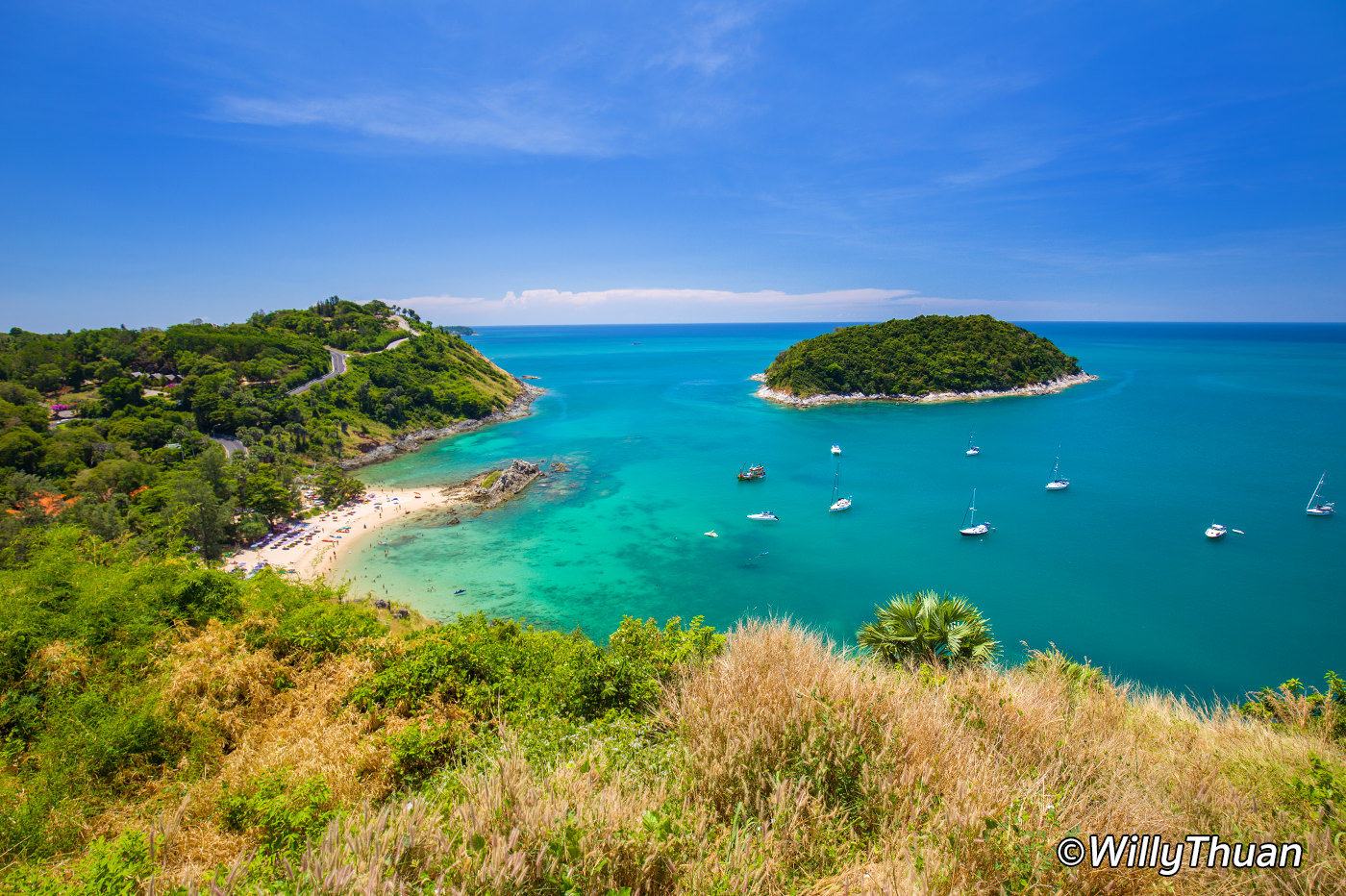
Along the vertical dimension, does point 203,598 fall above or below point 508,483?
above

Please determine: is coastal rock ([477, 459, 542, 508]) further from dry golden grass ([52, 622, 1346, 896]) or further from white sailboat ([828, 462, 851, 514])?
dry golden grass ([52, 622, 1346, 896])

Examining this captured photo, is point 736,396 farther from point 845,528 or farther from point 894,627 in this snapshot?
point 894,627

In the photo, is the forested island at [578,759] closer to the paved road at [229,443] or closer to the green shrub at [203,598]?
the green shrub at [203,598]

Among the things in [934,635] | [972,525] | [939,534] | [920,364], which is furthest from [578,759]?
[920,364]

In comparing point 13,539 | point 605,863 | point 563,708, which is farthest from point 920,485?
point 13,539

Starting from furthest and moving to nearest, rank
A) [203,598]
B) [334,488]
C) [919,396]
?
[919,396] → [334,488] → [203,598]

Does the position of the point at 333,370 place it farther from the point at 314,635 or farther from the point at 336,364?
the point at 314,635

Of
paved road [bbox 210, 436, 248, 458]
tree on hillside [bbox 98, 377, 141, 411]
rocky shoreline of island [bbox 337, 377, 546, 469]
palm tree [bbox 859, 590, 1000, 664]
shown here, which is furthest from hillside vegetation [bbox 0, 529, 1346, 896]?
tree on hillside [bbox 98, 377, 141, 411]
